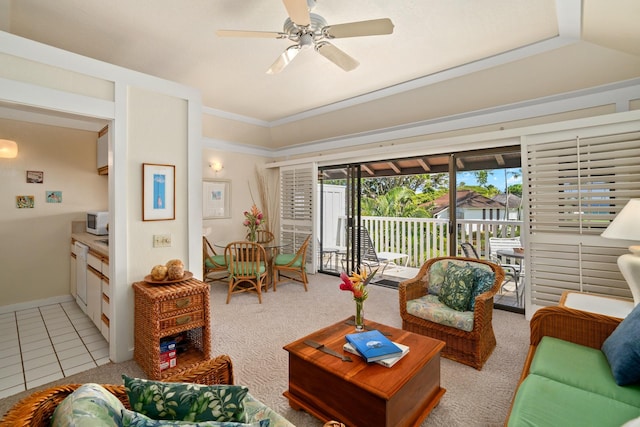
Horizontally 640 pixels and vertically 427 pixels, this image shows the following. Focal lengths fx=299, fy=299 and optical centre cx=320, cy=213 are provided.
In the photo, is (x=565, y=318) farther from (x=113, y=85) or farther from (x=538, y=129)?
(x=113, y=85)

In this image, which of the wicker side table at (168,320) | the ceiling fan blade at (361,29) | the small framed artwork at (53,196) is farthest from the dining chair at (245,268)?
the ceiling fan blade at (361,29)

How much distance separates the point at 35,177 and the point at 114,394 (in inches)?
168

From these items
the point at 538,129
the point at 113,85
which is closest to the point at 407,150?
the point at 538,129

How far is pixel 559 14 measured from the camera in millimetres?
2488

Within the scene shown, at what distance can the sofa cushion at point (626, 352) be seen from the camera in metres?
1.46

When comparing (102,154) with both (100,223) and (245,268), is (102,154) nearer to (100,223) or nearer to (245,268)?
(100,223)

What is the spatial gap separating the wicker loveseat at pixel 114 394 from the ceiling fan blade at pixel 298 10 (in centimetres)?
212

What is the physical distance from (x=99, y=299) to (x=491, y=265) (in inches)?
153

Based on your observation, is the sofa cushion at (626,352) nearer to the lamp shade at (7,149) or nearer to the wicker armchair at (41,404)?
the wicker armchair at (41,404)

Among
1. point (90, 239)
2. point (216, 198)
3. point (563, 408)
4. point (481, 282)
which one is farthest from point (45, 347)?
point (481, 282)

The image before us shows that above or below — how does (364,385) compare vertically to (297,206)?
below

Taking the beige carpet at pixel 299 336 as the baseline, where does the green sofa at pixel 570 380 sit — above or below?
above

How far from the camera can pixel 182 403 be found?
96 cm

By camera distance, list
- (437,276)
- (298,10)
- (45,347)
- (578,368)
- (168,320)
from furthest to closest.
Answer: (437,276) → (45,347) → (168,320) → (298,10) → (578,368)
